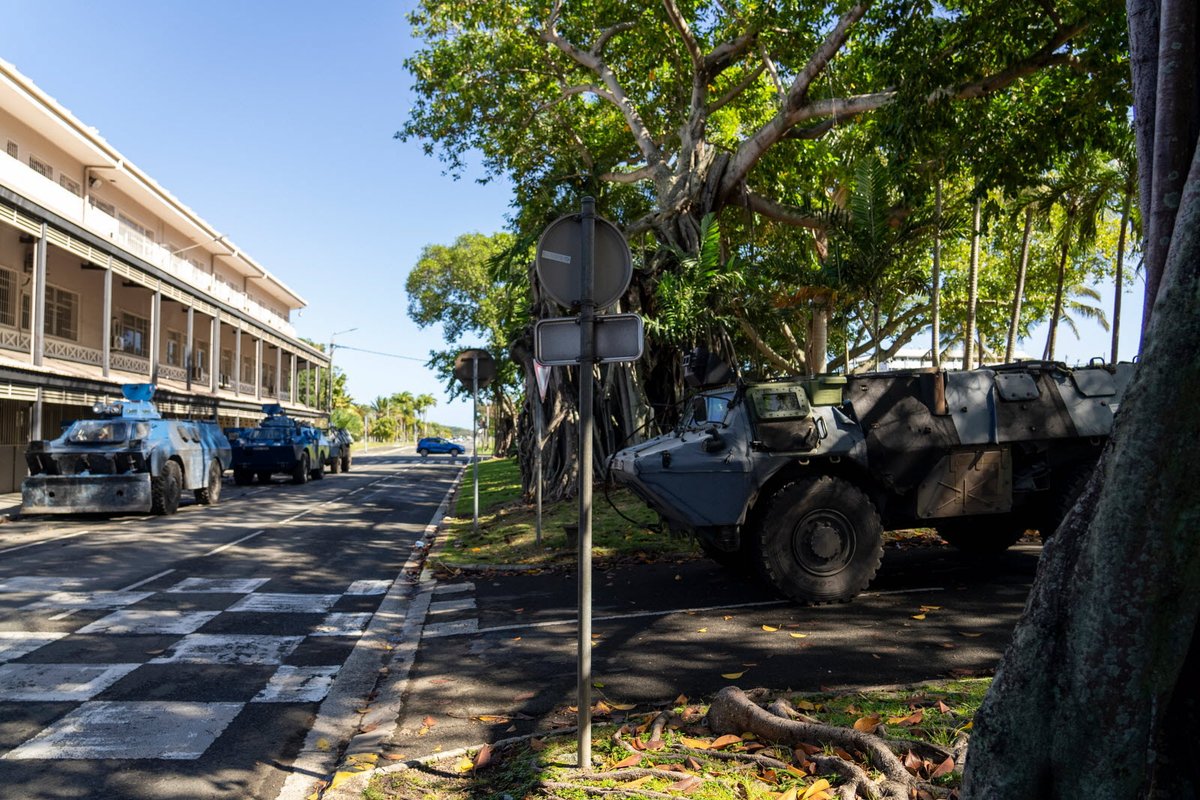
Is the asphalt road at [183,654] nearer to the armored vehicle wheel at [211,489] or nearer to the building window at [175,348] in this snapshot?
the armored vehicle wheel at [211,489]

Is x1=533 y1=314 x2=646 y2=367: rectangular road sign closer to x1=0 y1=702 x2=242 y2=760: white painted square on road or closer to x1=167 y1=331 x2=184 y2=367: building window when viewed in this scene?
x1=0 y1=702 x2=242 y2=760: white painted square on road

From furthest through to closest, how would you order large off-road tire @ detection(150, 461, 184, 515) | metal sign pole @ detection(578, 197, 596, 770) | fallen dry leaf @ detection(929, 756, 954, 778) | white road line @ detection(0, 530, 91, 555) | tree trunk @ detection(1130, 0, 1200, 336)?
1. large off-road tire @ detection(150, 461, 184, 515)
2. white road line @ detection(0, 530, 91, 555)
3. metal sign pole @ detection(578, 197, 596, 770)
4. fallen dry leaf @ detection(929, 756, 954, 778)
5. tree trunk @ detection(1130, 0, 1200, 336)

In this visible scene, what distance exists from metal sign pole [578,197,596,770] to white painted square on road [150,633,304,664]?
125 inches

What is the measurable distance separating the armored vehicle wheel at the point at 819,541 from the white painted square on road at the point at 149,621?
4707mm

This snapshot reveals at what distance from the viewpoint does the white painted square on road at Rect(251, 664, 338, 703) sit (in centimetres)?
545

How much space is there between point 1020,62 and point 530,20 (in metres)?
11.8

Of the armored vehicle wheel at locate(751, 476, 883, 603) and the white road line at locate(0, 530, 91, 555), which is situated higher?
the armored vehicle wheel at locate(751, 476, 883, 603)

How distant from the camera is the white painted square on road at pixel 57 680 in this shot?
211 inches

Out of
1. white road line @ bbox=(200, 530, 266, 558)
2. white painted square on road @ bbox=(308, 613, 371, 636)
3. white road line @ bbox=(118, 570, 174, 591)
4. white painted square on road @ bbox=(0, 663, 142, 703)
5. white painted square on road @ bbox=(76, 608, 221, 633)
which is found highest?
white road line @ bbox=(200, 530, 266, 558)

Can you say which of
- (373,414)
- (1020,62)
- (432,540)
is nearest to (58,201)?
(432,540)

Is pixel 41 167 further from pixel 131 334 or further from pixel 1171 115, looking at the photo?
pixel 1171 115

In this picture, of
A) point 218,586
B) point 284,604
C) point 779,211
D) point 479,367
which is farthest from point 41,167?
point 284,604

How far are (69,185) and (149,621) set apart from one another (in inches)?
992

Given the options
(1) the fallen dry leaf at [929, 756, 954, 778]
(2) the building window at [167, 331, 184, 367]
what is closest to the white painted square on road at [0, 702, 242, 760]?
(1) the fallen dry leaf at [929, 756, 954, 778]
